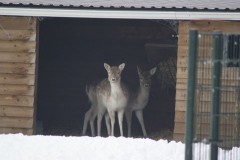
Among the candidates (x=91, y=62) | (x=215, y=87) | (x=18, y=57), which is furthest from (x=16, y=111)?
(x=215, y=87)

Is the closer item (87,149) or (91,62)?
(87,149)

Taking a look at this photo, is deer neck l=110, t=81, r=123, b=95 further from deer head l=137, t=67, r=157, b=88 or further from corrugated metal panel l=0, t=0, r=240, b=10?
corrugated metal panel l=0, t=0, r=240, b=10

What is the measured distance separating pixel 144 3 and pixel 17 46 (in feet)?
9.74

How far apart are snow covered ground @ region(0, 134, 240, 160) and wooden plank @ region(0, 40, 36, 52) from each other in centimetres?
242

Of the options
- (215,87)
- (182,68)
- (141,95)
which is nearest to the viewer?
(215,87)

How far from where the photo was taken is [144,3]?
47.5ft

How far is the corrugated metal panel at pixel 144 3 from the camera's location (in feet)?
46.0

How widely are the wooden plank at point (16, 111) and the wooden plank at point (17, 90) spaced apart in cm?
31

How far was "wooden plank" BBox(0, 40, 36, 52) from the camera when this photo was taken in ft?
48.6

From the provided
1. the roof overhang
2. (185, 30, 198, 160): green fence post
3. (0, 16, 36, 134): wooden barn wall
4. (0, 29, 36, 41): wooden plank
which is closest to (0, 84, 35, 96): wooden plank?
(0, 16, 36, 134): wooden barn wall

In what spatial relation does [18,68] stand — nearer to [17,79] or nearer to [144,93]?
[17,79]

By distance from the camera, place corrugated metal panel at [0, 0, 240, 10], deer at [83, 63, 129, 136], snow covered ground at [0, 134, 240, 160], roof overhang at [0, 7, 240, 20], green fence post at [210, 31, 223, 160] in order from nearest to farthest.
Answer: green fence post at [210, 31, 223, 160] < snow covered ground at [0, 134, 240, 160] < roof overhang at [0, 7, 240, 20] < corrugated metal panel at [0, 0, 240, 10] < deer at [83, 63, 129, 136]

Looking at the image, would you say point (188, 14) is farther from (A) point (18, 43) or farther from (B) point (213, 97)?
(B) point (213, 97)

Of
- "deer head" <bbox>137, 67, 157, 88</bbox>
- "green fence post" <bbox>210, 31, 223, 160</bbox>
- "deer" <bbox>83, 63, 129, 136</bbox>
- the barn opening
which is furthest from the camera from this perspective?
the barn opening
